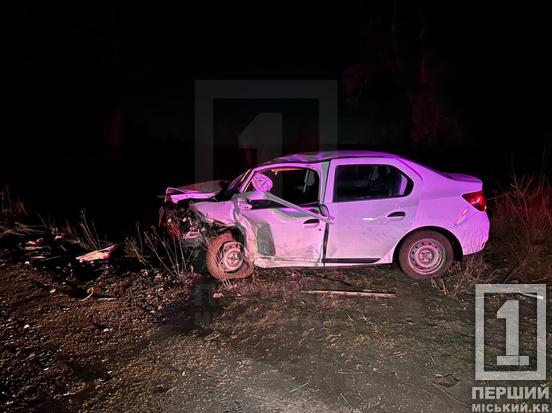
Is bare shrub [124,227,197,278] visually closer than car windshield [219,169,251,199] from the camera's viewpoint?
Yes

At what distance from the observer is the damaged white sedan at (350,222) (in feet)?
18.3

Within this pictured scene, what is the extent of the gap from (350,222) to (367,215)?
22 centimetres

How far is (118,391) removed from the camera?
3.59 meters

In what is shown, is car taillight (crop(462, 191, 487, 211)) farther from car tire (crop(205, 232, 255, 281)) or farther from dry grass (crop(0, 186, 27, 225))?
dry grass (crop(0, 186, 27, 225))

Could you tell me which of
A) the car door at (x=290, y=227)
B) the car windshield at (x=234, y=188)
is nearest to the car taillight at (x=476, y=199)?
the car door at (x=290, y=227)

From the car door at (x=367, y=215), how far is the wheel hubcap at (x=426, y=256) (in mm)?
291

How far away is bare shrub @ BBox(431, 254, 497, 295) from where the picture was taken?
543 centimetres

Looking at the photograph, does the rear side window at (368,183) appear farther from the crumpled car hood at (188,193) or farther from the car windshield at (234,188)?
the crumpled car hood at (188,193)

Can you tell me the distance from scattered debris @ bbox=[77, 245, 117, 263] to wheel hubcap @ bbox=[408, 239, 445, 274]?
4.21 m

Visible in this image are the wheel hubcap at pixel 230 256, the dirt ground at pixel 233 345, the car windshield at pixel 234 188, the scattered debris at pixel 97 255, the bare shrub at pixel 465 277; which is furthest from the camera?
the scattered debris at pixel 97 255

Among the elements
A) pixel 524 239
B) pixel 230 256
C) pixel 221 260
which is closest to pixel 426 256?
pixel 524 239

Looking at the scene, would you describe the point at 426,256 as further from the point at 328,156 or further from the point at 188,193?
the point at 188,193

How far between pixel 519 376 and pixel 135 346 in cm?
333

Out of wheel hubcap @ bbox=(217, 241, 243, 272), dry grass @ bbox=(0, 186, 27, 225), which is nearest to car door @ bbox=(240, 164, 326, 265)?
wheel hubcap @ bbox=(217, 241, 243, 272)
